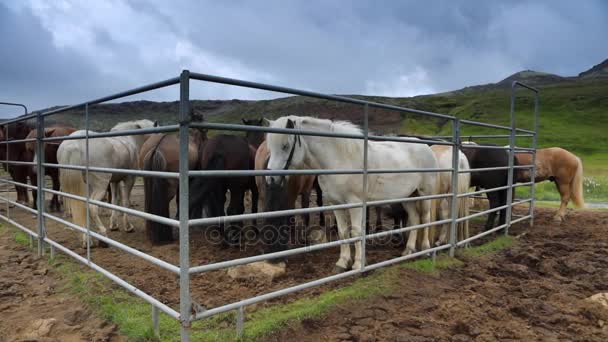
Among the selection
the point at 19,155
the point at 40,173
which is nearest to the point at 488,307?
the point at 40,173

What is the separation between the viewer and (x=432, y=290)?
3.33 metres

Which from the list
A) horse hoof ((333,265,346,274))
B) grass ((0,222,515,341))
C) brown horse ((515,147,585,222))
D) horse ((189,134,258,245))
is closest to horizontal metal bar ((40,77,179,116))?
grass ((0,222,515,341))

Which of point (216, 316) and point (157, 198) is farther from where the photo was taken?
point (157, 198)

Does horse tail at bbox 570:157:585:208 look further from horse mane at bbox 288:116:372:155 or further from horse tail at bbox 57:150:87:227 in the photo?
horse tail at bbox 57:150:87:227

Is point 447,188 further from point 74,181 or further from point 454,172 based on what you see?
point 74,181

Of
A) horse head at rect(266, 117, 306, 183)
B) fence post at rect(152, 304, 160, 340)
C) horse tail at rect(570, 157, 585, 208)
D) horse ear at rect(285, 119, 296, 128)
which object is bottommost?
fence post at rect(152, 304, 160, 340)

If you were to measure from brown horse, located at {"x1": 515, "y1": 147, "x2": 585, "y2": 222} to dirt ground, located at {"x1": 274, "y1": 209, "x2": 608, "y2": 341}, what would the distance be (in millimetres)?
3271

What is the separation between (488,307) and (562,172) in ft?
19.4

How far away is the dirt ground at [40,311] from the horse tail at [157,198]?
1144 millimetres

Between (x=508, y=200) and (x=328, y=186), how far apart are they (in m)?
3.46

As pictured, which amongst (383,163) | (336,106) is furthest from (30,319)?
(336,106)

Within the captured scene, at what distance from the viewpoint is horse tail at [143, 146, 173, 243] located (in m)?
4.49

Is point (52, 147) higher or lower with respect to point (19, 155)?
higher

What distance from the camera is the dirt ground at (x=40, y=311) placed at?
2.48 meters
